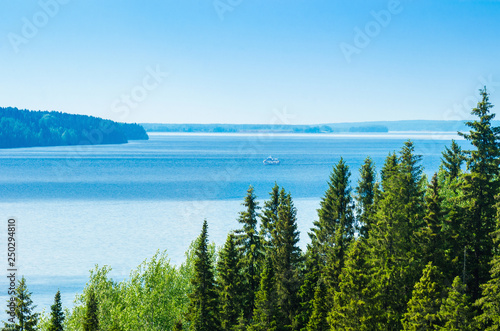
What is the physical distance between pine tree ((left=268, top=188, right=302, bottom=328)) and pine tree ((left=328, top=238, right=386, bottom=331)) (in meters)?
6.58

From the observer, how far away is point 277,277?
135 feet

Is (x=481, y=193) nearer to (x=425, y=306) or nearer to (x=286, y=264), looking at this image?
(x=425, y=306)

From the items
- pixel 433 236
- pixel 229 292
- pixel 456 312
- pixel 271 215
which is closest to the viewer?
pixel 456 312

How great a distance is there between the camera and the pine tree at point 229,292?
4169 cm

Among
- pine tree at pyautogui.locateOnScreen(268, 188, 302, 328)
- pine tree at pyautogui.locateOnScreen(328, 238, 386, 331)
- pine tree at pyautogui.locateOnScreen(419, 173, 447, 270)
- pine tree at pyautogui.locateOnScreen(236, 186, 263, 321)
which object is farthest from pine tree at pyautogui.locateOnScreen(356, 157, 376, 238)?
pine tree at pyautogui.locateOnScreen(328, 238, 386, 331)

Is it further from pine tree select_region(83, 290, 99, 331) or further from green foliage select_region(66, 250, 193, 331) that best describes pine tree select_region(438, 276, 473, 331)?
pine tree select_region(83, 290, 99, 331)

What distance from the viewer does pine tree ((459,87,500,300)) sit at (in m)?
35.9

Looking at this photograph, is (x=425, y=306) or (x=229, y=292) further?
(x=229, y=292)

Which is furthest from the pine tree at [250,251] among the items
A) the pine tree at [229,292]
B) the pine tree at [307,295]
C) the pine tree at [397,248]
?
the pine tree at [397,248]

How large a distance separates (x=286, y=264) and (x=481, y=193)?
14.9 m

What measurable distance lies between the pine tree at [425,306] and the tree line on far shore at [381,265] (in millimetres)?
62

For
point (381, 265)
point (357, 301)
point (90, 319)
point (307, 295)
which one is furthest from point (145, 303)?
point (357, 301)

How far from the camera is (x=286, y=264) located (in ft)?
136

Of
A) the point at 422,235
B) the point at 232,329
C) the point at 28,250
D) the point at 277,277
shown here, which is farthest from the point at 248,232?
the point at 28,250
